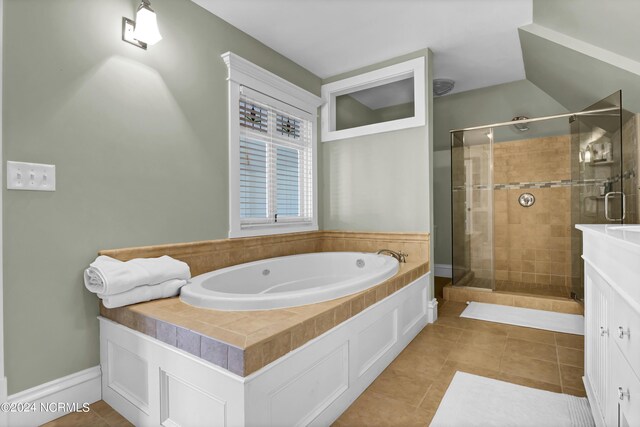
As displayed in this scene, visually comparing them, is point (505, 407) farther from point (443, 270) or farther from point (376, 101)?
point (376, 101)

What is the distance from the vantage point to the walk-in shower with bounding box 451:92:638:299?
309 cm

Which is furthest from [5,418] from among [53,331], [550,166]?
[550,166]

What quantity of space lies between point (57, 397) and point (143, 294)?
2.11 ft

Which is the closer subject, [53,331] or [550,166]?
[53,331]

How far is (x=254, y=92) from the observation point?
8.62ft

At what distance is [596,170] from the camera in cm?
273

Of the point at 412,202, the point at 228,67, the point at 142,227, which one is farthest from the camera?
the point at 412,202

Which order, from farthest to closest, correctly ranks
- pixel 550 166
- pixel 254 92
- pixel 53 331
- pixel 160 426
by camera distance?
1. pixel 550 166
2. pixel 254 92
3. pixel 53 331
4. pixel 160 426

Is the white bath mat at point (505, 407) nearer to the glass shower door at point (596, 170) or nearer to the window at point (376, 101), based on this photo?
the glass shower door at point (596, 170)

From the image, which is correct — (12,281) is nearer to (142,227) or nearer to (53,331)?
(53,331)

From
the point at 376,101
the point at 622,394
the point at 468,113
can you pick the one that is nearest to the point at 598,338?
the point at 622,394

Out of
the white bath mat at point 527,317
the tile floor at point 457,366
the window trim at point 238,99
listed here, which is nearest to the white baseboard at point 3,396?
the window trim at point 238,99

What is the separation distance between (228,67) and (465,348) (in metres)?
2.66

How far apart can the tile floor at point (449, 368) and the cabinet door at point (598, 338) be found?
1.12 feet
